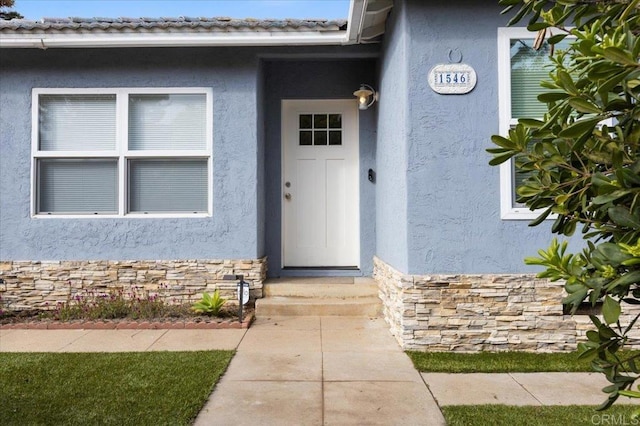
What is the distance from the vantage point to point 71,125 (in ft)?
19.2

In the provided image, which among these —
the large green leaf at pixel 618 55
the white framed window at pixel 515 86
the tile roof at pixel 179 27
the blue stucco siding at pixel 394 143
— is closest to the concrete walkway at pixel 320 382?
the blue stucco siding at pixel 394 143

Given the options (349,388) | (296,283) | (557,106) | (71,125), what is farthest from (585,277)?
(71,125)

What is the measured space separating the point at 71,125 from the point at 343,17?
385 centimetres

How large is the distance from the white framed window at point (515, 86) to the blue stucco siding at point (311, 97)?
2197 mm

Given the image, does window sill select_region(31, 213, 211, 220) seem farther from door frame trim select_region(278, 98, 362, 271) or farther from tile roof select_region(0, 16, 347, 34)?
tile roof select_region(0, 16, 347, 34)

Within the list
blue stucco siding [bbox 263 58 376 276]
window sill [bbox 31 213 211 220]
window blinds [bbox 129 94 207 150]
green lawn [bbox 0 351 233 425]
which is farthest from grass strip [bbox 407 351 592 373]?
window blinds [bbox 129 94 207 150]

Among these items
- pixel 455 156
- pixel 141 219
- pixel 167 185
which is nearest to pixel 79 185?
pixel 141 219

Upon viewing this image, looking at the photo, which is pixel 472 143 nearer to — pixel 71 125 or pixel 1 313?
pixel 71 125

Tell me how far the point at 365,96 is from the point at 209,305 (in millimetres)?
3505

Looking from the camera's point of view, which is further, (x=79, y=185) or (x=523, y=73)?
(x=79, y=185)

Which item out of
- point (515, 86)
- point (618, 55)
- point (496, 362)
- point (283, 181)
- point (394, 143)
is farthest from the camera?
point (283, 181)

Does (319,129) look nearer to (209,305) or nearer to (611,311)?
(209,305)

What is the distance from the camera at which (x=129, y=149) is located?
5.80m

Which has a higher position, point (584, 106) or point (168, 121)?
point (168, 121)
